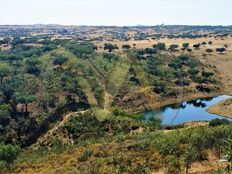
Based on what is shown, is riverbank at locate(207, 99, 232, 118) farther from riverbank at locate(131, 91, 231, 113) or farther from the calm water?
riverbank at locate(131, 91, 231, 113)

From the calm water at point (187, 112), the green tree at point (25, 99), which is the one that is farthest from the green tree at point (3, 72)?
the calm water at point (187, 112)

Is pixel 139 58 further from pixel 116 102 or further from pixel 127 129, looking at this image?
pixel 127 129

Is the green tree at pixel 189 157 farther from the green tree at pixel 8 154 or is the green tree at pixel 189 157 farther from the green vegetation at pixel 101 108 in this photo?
the green tree at pixel 8 154

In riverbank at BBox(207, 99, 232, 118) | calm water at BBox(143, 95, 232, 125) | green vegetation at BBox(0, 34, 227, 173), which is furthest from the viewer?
riverbank at BBox(207, 99, 232, 118)

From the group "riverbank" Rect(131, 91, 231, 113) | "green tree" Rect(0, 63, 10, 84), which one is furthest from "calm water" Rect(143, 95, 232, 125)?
"green tree" Rect(0, 63, 10, 84)

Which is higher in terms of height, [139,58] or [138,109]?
[139,58]

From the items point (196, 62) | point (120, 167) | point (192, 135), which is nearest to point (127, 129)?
point (192, 135)

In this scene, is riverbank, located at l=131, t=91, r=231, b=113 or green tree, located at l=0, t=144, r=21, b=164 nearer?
green tree, located at l=0, t=144, r=21, b=164
